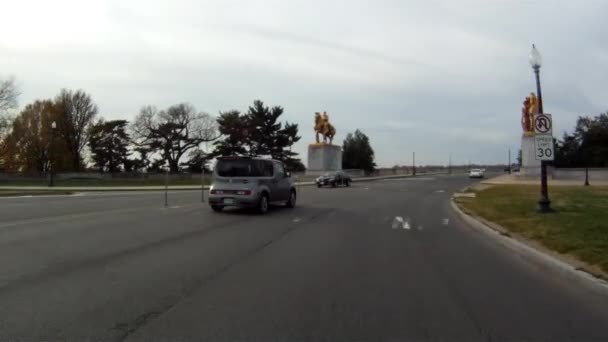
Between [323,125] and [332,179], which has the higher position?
[323,125]

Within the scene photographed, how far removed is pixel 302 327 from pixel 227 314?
0.88m

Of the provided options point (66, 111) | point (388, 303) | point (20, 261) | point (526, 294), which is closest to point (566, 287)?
point (526, 294)

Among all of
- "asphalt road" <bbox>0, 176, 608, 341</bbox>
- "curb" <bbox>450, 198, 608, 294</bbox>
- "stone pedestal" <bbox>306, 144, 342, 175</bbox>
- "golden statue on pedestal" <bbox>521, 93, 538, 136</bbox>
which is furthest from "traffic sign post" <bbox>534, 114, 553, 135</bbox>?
"stone pedestal" <bbox>306, 144, 342, 175</bbox>

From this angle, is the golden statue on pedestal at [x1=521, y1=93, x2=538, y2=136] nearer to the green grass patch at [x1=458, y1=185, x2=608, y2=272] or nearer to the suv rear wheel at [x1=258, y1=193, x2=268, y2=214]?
the green grass patch at [x1=458, y1=185, x2=608, y2=272]

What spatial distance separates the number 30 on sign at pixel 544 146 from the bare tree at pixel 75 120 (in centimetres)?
8010

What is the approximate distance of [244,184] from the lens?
16953mm

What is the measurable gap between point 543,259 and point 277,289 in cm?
493

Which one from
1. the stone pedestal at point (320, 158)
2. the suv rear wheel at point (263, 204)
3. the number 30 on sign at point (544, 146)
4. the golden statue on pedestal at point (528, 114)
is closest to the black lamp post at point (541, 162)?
the number 30 on sign at point (544, 146)

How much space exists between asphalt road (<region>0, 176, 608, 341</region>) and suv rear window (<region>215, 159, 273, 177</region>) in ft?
17.1

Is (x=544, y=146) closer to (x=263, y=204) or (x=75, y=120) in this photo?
(x=263, y=204)

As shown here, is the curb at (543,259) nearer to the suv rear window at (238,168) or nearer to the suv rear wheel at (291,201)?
the suv rear window at (238,168)

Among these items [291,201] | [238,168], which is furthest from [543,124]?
[238,168]

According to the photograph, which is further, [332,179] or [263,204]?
[332,179]

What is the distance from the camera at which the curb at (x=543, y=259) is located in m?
7.16
